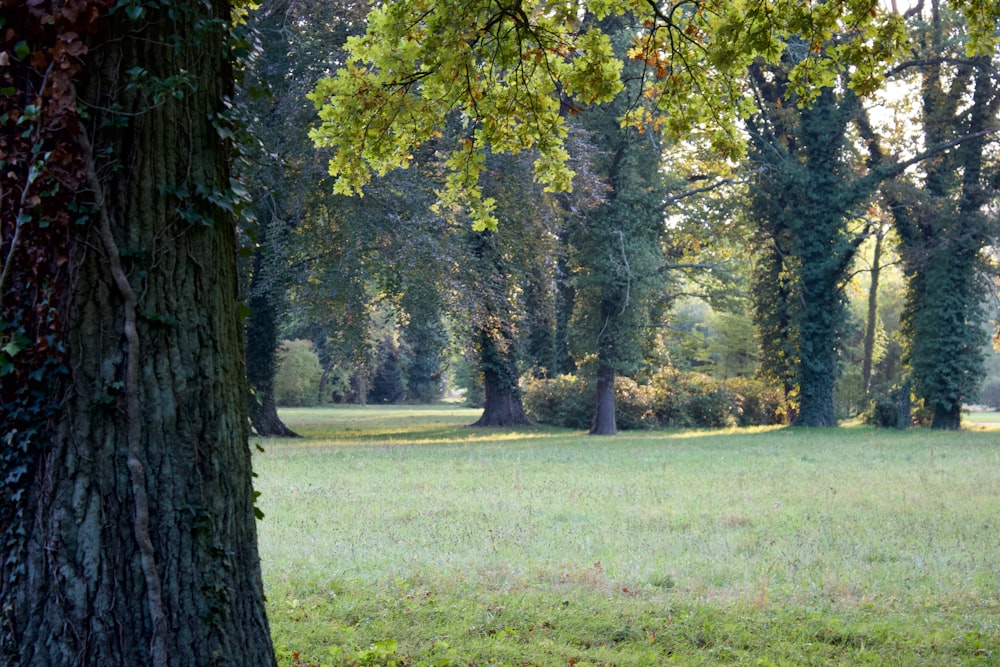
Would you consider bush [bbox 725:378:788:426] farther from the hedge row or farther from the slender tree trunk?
the slender tree trunk

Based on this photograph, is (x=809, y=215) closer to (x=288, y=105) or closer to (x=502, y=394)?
(x=502, y=394)

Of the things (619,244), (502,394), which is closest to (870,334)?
(502,394)

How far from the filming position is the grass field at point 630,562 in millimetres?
5336

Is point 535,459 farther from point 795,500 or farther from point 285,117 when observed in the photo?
point 285,117

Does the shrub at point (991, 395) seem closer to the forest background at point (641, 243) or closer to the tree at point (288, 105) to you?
the forest background at point (641, 243)

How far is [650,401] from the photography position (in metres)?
26.9

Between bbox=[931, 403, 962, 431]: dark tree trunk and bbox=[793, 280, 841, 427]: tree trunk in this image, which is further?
bbox=[931, 403, 962, 431]: dark tree trunk

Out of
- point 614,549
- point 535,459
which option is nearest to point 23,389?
point 614,549

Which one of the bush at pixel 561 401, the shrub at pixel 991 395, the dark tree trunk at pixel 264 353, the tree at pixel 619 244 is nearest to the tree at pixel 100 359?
the dark tree trunk at pixel 264 353

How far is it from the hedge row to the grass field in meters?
10.5

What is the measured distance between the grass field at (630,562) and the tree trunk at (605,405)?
802 centimetres

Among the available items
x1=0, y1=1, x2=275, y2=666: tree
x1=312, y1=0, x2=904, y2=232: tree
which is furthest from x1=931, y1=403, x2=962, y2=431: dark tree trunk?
x1=0, y1=1, x2=275, y2=666: tree

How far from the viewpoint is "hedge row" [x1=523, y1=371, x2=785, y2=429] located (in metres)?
26.7

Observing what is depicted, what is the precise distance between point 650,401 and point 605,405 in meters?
2.96
